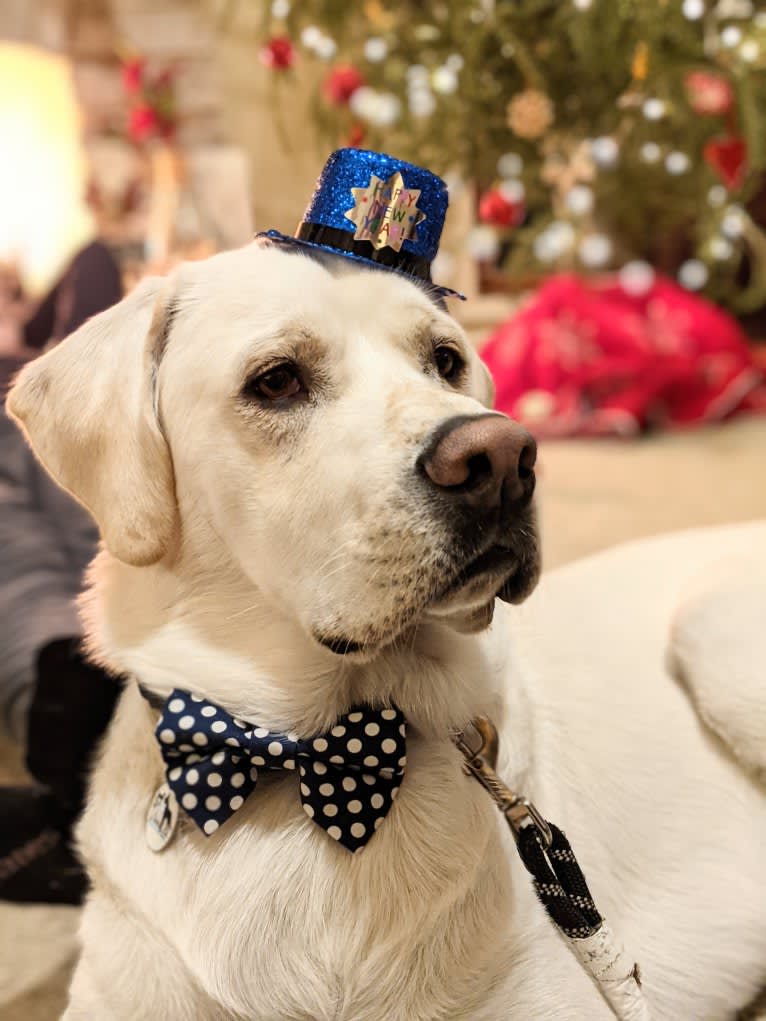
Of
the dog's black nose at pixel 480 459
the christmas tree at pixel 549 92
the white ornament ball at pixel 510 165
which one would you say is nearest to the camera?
the dog's black nose at pixel 480 459

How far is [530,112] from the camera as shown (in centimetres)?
297

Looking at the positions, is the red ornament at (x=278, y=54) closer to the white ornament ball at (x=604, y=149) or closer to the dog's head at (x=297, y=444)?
the white ornament ball at (x=604, y=149)

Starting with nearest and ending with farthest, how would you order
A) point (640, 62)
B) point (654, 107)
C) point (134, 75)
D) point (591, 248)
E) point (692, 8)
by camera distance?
point (692, 8) < point (640, 62) < point (654, 107) < point (591, 248) < point (134, 75)

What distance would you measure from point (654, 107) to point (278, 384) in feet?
7.58

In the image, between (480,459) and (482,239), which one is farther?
(482,239)

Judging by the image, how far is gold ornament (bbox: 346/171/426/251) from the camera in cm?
107

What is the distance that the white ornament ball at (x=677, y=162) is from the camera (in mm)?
3268

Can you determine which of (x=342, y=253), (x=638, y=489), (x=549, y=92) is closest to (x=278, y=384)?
(x=342, y=253)

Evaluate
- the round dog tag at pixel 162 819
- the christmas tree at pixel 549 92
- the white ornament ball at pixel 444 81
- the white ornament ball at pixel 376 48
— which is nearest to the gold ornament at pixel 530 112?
the christmas tree at pixel 549 92

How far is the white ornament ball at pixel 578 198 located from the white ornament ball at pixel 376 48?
1.00 metres

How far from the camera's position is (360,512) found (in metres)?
0.91

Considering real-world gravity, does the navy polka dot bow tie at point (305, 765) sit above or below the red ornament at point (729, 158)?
below

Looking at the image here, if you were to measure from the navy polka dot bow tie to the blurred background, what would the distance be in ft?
2.11

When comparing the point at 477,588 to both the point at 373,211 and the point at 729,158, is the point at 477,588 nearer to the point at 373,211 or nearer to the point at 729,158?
the point at 373,211
